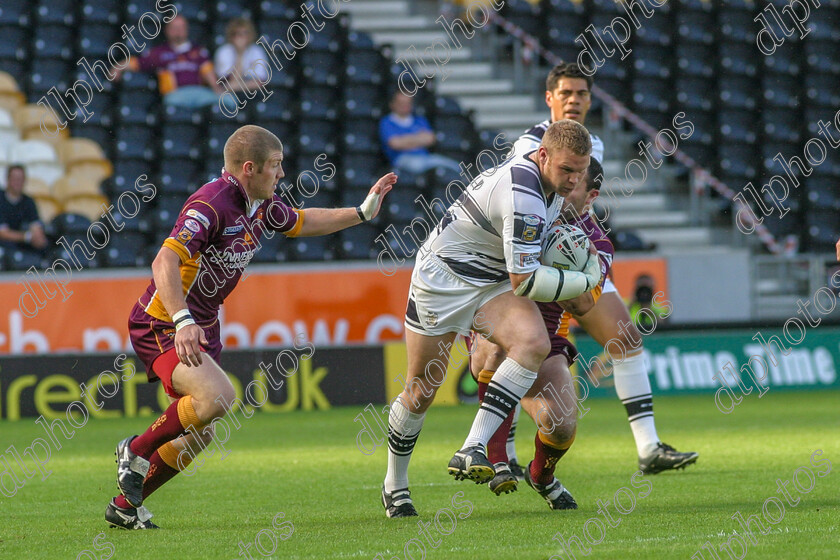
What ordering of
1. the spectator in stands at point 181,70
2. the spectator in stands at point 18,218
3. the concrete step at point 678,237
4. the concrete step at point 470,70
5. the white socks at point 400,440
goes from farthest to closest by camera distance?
the concrete step at point 470,70 < the concrete step at point 678,237 < the spectator in stands at point 181,70 < the spectator in stands at point 18,218 < the white socks at point 400,440

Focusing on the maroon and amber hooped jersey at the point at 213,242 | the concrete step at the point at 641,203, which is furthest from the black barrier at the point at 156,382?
the maroon and amber hooped jersey at the point at 213,242

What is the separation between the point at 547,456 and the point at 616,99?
1327 centimetres

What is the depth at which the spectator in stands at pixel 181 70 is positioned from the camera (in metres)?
16.3

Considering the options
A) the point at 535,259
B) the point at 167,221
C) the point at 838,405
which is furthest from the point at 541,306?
the point at 167,221

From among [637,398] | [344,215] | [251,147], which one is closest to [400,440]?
[344,215]

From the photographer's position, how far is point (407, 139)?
16.4 metres

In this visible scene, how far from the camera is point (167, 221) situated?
1520cm

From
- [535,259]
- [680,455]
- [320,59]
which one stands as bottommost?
[680,455]

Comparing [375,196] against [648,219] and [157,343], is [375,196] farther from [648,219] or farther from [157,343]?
[648,219]

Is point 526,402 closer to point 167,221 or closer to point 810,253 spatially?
point 167,221

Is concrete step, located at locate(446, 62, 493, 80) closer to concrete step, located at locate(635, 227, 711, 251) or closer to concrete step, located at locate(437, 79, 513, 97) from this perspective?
concrete step, located at locate(437, 79, 513, 97)

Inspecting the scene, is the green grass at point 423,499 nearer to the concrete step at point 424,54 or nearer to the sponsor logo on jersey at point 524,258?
the sponsor logo on jersey at point 524,258

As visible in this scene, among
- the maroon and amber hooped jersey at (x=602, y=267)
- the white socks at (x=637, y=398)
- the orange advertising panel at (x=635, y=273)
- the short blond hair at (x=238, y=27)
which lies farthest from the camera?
the short blond hair at (x=238, y=27)

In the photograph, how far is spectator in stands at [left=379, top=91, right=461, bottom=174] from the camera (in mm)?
16391
